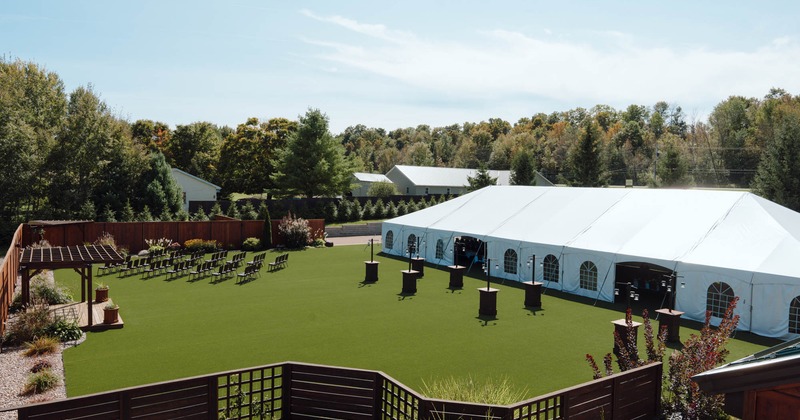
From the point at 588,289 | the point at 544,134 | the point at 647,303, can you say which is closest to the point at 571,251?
the point at 588,289

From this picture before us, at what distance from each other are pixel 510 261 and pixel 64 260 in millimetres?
15406

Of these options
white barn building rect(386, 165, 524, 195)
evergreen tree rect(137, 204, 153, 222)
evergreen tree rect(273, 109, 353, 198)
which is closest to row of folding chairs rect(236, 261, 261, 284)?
evergreen tree rect(137, 204, 153, 222)

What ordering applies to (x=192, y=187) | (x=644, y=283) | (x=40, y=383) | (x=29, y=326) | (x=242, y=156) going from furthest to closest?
(x=242, y=156) < (x=192, y=187) < (x=644, y=283) < (x=29, y=326) < (x=40, y=383)

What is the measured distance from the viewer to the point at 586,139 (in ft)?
183

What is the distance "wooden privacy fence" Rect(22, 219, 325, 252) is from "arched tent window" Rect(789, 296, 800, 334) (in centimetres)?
2427

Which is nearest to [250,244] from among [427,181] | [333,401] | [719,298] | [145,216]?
[145,216]

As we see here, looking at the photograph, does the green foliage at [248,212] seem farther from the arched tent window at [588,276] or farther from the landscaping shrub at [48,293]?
the arched tent window at [588,276]

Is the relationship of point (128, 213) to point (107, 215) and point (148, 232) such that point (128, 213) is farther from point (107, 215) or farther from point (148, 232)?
point (148, 232)

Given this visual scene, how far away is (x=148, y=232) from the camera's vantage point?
2800cm

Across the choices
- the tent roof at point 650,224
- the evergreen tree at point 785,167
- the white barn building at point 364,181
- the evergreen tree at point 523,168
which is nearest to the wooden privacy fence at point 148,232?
the tent roof at point 650,224

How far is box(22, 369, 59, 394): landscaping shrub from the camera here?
940 centimetres

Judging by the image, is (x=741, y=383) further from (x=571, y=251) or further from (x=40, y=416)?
(x=571, y=251)

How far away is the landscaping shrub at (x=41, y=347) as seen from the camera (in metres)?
11.4

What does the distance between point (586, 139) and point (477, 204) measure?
112ft
